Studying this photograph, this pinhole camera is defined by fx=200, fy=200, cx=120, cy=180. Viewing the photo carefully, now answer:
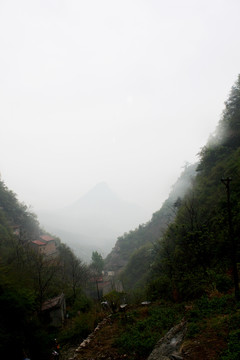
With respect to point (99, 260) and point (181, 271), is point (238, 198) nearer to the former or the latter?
point (181, 271)

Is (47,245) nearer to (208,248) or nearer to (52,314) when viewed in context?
(52,314)

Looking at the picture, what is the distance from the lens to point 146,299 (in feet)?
48.0

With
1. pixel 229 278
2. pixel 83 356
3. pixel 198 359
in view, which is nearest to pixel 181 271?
pixel 229 278

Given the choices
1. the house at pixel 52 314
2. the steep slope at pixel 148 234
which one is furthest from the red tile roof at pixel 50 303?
the steep slope at pixel 148 234

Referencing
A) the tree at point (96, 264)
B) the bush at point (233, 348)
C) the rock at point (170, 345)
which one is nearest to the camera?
the bush at point (233, 348)

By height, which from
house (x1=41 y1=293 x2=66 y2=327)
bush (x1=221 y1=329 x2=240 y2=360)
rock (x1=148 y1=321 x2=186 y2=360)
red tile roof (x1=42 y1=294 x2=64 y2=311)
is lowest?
house (x1=41 y1=293 x2=66 y2=327)

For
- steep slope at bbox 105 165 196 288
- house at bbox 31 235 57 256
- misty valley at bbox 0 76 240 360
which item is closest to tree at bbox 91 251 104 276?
steep slope at bbox 105 165 196 288

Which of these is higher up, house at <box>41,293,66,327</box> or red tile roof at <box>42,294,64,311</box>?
red tile roof at <box>42,294,64,311</box>

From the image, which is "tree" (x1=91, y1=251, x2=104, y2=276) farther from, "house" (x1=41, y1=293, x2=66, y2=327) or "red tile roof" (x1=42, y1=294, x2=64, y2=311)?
"house" (x1=41, y1=293, x2=66, y2=327)

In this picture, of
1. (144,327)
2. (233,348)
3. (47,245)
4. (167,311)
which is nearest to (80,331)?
(144,327)

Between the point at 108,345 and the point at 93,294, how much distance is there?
35117mm

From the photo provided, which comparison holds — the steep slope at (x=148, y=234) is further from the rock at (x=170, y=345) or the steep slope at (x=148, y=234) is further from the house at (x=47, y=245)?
the rock at (x=170, y=345)

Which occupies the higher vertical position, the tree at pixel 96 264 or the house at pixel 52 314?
the house at pixel 52 314

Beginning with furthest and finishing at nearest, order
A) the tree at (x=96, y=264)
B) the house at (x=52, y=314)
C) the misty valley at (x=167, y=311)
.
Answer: the tree at (x=96, y=264) → the house at (x=52, y=314) → the misty valley at (x=167, y=311)
